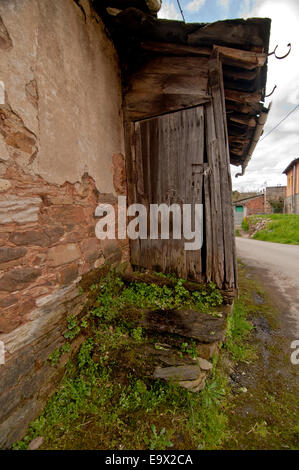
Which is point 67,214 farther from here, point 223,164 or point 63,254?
point 223,164

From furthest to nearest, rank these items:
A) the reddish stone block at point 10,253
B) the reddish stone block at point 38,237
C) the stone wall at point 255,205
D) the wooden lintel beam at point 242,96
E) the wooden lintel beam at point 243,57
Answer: the stone wall at point 255,205
the wooden lintel beam at point 242,96
the wooden lintel beam at point 243,57
the reddish stone block at point 38,237
the reddish stone block at point 10,253

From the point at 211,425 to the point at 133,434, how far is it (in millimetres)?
613

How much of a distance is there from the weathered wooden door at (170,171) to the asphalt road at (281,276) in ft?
6.61

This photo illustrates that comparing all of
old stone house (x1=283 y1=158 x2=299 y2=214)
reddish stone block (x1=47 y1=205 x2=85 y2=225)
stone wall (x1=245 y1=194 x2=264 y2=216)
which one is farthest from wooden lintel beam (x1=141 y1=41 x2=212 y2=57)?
stone wall (x1=245 y1=194 x2=264 y2=216)

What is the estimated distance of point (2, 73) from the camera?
146 cm

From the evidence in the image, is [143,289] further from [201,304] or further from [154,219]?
[154,219]

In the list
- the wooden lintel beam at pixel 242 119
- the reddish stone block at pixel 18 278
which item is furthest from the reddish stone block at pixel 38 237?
the wooden lintel beam at pixel 242 119

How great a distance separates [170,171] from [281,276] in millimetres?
4370

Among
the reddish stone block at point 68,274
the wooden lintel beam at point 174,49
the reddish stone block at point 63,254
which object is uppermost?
the wooden lintel beam at point 174,49

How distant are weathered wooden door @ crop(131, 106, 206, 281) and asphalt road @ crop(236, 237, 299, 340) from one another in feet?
6.61

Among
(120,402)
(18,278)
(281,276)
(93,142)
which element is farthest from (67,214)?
(281,276)

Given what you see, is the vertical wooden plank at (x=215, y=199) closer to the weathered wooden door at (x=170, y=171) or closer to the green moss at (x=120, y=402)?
the weathered wooden door at (x=170, y=171)

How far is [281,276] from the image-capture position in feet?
17.8

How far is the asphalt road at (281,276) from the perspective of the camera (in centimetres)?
379
